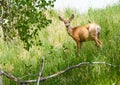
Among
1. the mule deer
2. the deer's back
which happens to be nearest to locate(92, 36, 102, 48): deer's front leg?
the mule deer

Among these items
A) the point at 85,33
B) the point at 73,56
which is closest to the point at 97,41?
the point at 85,33

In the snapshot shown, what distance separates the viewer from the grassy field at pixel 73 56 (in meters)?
8.59

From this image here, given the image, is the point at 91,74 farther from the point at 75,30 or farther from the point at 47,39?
the point at 47,39

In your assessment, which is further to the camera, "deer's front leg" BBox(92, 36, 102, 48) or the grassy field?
"deer's front leg" BBox(92, 36, 102, 48)

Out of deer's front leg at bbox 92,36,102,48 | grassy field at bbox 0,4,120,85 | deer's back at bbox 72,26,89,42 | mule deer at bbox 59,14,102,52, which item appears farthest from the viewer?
deer's back at bbox 72,26,89,42

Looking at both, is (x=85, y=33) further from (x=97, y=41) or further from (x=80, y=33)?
(x=97, y=41)

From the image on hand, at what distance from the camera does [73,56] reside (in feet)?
30.3

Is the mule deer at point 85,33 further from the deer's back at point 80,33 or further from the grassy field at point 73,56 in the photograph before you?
the grassy field at point 73,56

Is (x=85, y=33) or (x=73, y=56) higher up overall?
(x=85, y=33)

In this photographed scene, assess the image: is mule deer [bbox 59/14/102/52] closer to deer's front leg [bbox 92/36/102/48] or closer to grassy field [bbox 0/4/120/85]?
deer's front leg [bbox 92/36/102/48]

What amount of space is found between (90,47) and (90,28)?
359 millimetres

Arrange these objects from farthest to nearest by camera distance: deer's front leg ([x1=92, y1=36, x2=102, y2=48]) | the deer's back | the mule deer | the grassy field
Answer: the deer's back, the mule deer, deer's front leg ([x1=92, y1=36, x2=102, y2=48]), the grassy field

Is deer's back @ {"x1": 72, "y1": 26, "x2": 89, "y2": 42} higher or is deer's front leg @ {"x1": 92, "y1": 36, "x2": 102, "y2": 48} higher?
deer's back @ {"x1": 72, "y1": 26, "x2": 89, "y2": 42}

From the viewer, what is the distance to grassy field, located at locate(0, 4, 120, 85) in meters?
8.59
